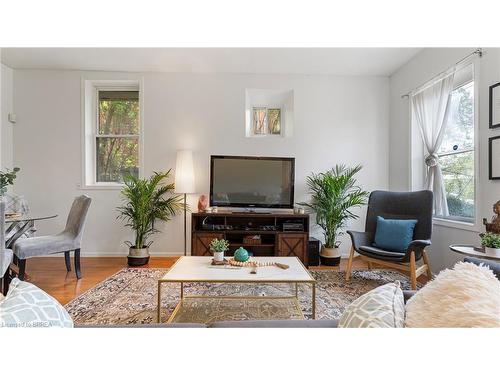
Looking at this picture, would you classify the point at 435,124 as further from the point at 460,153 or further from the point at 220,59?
the point at 220,59

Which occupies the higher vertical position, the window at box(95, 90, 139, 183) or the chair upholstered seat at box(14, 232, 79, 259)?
the window at box(95, 90, 139, 183)

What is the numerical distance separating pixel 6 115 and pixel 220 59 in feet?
10.3

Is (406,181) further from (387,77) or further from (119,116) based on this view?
(119,116)

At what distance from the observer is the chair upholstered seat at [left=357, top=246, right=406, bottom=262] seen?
2.51 metres

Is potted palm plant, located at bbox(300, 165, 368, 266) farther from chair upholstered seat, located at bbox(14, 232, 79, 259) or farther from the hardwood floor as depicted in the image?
chair upholstered seat, located at bbox(14, 232, 79, 259)

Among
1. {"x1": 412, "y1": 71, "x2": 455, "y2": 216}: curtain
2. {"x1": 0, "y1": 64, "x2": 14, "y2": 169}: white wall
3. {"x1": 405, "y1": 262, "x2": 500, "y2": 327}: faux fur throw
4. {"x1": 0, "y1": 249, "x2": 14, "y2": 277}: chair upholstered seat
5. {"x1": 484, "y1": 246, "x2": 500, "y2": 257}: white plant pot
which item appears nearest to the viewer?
{"x1": 405, "y1": 262, "x2": 500, "y2": 327}: faux fur throw

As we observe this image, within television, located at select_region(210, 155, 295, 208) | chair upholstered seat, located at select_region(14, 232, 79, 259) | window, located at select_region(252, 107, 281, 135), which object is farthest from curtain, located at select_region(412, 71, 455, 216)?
chair upholstered seat, located at select_region(14, 232, 79, 259)

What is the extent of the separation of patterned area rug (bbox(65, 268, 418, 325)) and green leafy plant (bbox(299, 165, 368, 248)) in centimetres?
67

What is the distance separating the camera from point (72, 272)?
3162 millimetres

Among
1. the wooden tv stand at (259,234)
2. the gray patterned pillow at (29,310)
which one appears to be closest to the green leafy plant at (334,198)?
the wooden tv stand at (259,234)

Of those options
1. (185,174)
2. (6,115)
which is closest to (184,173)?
(185,174)

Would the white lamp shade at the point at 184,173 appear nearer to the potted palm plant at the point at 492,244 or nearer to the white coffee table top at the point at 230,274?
the white coffee table top at the point at 230,274
